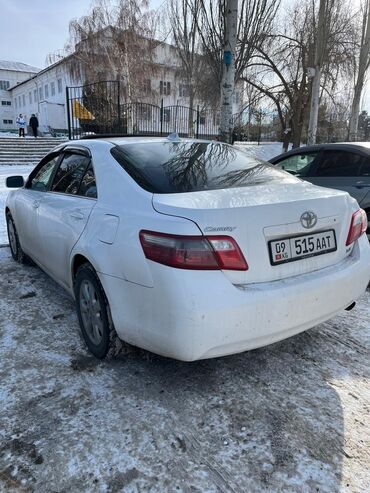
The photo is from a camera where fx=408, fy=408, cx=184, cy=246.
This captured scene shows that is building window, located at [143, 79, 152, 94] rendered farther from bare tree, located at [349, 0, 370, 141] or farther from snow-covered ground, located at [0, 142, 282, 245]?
bare tree, located at [349, 0, 370, 141]

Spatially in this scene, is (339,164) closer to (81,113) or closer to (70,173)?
(70,173)

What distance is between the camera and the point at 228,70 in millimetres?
8008

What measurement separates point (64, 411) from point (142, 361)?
66 cm

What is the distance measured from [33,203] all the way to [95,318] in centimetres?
169

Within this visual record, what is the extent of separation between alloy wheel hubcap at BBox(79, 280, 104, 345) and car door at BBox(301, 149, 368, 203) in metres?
3.96

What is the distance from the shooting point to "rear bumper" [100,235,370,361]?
205 centimetres

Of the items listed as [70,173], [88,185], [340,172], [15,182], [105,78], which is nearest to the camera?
[88,185]

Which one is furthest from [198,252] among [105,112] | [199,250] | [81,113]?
[81,113]

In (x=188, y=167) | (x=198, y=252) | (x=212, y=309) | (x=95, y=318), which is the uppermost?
(x=188, y=167)

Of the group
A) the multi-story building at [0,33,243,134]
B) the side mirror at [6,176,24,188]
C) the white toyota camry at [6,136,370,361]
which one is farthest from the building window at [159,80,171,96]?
the white toyota camry at [6,136,370,361]

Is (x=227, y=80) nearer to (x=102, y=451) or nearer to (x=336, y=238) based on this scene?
(x=336, y=238)

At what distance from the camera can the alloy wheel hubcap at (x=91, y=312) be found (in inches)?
108

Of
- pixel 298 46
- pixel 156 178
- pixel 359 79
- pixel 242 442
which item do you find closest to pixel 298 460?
pixel 242 442

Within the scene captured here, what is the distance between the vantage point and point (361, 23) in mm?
18375
